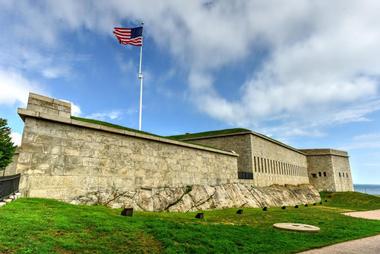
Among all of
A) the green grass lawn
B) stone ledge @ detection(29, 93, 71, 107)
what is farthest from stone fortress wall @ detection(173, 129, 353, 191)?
stone ledge @ detection(29, 93, 71, 107)

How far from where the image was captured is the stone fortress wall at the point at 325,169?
142 feet

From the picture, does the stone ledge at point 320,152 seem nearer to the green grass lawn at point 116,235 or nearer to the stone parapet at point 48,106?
the green grass lawn at point 116,235

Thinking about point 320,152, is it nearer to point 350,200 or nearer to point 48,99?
point 350,200

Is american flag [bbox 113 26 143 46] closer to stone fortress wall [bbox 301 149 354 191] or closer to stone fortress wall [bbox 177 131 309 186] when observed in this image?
stone fortress wall [bbox 177 131 309 186]

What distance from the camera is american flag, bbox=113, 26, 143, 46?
1875 cm

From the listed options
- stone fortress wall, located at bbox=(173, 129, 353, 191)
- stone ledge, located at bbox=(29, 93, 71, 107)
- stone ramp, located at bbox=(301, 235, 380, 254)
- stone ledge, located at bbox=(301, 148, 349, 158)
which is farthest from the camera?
stone ledge, located at bbox=(301, 148, 349, 158)

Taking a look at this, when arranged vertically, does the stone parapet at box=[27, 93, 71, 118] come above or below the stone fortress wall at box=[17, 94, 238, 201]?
above

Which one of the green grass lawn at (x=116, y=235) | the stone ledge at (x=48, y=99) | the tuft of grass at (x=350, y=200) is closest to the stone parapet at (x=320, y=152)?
the tuft of grass at (x=350, y=200)

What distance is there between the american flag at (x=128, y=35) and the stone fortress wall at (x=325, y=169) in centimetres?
3814

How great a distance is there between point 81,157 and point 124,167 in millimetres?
2270

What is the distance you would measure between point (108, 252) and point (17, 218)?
256 cm

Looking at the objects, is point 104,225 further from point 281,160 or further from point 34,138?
point 281,160

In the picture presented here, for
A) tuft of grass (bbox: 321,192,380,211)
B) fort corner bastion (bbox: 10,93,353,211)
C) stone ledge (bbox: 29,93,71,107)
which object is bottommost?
tuft of grass (bbox: 321,192,380,211)

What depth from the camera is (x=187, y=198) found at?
48.0 feet
